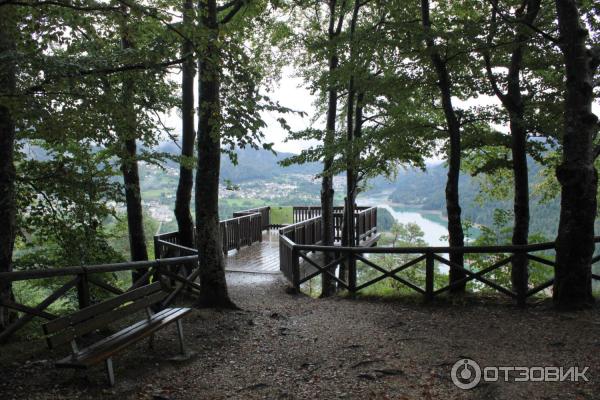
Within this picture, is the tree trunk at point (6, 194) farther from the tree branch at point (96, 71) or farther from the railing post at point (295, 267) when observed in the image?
the railing post at point (295, 267)

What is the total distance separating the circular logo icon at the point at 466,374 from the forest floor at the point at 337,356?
0.26 ft

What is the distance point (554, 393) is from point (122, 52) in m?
6.18

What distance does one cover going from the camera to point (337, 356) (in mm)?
4922

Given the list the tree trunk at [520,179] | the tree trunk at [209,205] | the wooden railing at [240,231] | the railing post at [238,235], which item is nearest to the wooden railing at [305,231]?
the wooden railing at [240,231]

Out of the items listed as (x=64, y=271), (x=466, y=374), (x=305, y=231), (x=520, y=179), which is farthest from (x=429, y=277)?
(x=305, y=231)

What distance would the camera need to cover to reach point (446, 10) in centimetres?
1016

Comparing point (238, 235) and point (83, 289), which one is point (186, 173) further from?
point (83, 289)

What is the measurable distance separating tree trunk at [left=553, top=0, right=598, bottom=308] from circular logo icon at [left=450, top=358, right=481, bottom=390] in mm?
2796

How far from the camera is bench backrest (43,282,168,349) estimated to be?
11.7ft

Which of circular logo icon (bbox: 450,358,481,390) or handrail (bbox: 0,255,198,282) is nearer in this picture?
circular logo icon (bbox: 450,358,481,390)

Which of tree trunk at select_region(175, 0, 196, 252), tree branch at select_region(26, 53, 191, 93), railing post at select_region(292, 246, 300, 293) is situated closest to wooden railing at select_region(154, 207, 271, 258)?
tree trunk at select_region(175, 0, 196, 252)

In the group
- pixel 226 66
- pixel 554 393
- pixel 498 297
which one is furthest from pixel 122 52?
pixel 498 297

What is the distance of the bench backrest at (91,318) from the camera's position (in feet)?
11.7

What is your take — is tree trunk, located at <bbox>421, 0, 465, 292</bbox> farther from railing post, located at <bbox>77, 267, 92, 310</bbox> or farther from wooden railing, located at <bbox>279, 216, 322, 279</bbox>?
railing post, located at <bbox>77, 267, 92, 310</bbox>
